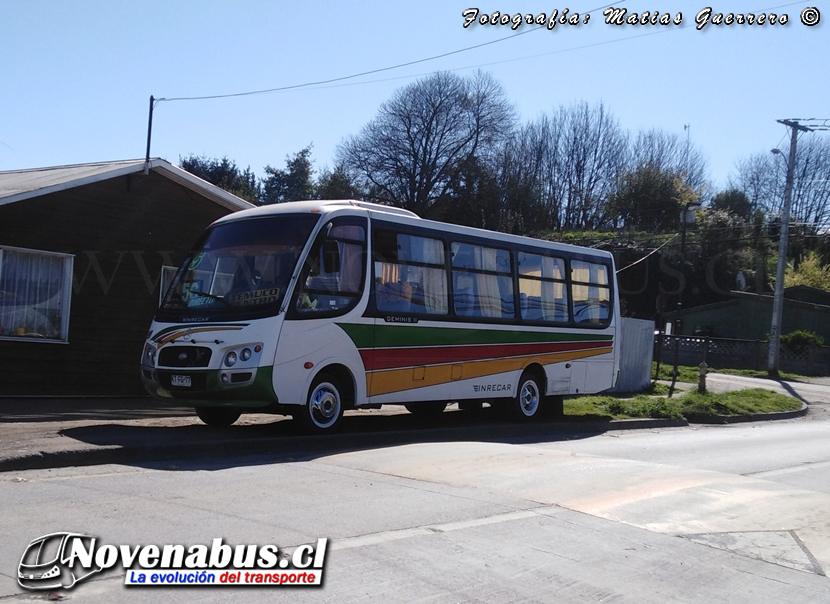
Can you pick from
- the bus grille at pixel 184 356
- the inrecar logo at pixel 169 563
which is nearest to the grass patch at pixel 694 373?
the bus grille at pixel 184 356

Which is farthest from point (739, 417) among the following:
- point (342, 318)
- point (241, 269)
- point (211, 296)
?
point (211, 296)

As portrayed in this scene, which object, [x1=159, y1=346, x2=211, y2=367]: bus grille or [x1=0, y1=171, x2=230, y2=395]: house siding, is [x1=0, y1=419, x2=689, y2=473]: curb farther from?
[x1=0, y1=171, x2=230, y2=395]: house siding

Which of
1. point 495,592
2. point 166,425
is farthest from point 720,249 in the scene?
point 495,592

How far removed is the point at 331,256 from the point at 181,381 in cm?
257

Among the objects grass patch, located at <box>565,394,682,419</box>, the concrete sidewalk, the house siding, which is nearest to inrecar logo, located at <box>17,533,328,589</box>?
the concrete sidewalk

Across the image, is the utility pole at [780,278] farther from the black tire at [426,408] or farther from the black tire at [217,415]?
the black tire at [217,415]

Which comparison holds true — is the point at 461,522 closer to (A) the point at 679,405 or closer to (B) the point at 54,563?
(B) the point at 54,563

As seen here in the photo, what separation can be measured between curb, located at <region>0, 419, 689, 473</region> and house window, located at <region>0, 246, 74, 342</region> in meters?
6.12

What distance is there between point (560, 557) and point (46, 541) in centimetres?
347

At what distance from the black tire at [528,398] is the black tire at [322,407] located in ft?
15.6

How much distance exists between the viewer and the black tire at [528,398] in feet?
52.6

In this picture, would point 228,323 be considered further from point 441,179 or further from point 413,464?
point 441,179

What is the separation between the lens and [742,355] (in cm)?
4422

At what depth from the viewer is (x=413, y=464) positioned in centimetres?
975
